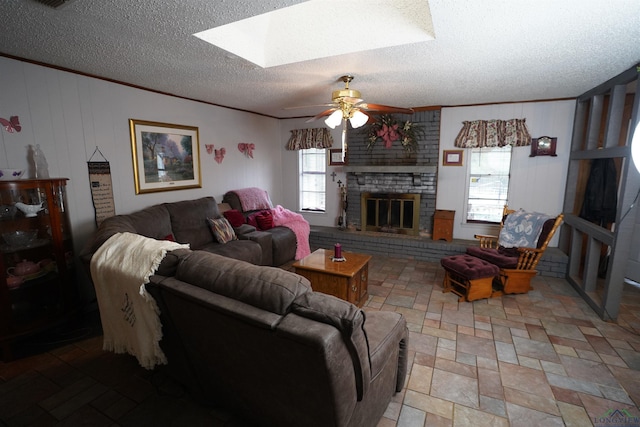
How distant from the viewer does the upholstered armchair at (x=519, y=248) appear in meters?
3.39

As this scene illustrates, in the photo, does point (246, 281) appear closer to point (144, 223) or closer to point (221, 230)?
point (144, 223)

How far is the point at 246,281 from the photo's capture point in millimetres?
1383

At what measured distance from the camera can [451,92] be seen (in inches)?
147

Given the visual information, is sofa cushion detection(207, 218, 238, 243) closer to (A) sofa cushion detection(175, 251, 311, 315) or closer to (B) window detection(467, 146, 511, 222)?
(A) sofa cushion detection(175, 251, 311, 315)

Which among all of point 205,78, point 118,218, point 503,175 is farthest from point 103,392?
point 503,175

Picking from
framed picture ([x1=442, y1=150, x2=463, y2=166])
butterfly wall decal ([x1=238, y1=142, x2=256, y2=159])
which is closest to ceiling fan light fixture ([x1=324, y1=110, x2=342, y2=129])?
butterfly wall decal ([x1=238, y1=142, x2=256, y2=159])

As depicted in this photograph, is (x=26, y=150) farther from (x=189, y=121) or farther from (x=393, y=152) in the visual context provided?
(x=393, y=152)

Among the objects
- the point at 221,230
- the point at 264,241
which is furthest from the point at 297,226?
the point at 221,230

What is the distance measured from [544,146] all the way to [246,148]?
445 centimetres

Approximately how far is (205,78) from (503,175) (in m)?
4.24

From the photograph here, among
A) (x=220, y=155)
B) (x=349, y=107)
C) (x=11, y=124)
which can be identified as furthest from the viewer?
(x=220, y=155)

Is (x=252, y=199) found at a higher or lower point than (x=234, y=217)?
higher

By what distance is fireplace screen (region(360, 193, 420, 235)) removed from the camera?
5020 mm

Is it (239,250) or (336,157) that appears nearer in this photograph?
(239,250)
